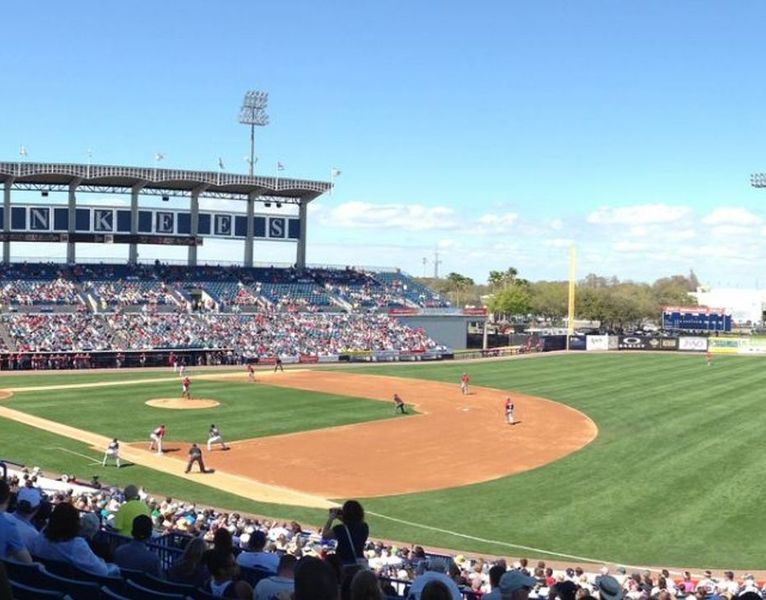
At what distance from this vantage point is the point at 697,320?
319 ft

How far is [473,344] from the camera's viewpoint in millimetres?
85812

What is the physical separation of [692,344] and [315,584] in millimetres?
81997

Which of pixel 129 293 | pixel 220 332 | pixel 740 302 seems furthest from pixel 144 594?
pixel 740 302

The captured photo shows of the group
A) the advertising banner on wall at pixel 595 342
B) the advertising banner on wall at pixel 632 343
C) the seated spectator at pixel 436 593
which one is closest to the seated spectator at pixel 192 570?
the seated spectator at pixel 436 593

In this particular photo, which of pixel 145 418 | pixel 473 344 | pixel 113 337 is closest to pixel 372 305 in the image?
pixel 473 344

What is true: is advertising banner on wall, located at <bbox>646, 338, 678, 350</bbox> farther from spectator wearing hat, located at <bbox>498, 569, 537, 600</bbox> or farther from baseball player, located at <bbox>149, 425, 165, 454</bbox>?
spectator wearing hat, located at <bbox>498, 569, 537, 600</bbox>

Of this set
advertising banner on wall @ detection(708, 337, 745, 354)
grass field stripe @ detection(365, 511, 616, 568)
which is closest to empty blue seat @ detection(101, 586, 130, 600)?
grass field stripe @ detection(365, 511, 616, 568)

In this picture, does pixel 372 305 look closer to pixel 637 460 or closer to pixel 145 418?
pixel 145 418

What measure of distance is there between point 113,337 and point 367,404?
2570 centimetres

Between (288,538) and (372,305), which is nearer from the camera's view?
(288,538)

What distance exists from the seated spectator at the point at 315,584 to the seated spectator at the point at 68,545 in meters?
3.26

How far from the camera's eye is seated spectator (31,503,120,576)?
7.15m

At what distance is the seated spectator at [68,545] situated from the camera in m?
7.15

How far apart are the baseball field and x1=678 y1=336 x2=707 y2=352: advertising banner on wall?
99.3ft
